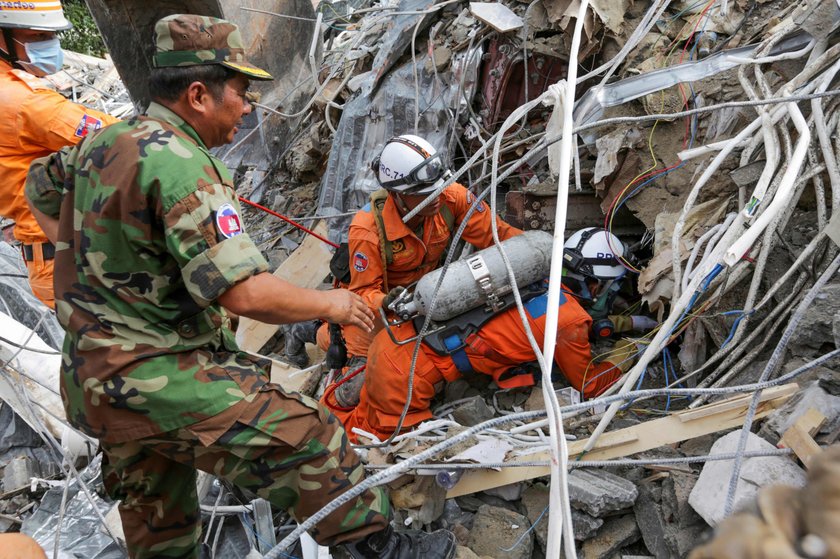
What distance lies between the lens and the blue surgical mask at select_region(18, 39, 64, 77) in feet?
11.0

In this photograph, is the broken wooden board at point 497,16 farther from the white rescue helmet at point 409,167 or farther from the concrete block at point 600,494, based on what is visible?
the concrete block at point 600,494

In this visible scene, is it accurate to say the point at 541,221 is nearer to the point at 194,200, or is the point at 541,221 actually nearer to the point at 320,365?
the point at 320,365

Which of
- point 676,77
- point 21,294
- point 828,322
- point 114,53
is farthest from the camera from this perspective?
point 114,53

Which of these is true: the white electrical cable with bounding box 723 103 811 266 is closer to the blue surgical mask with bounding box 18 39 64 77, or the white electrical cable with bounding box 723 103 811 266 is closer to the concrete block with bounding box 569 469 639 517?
the concrete block with bounding box 569 469 639 517

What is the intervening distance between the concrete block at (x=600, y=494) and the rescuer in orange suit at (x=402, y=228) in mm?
1458

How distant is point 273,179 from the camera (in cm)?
704

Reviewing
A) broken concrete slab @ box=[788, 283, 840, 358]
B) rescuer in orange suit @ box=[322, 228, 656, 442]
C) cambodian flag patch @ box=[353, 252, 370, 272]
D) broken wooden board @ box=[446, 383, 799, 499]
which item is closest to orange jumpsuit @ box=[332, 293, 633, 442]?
rescuer in orange suit @ box=[322, 228, 656, 442]

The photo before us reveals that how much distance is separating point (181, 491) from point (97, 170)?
1285 millimetres

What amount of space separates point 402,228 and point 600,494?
190cm

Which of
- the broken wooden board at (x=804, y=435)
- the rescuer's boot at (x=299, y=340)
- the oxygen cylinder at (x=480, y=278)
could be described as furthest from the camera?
the rescuer's boot at (x=299, y=340)

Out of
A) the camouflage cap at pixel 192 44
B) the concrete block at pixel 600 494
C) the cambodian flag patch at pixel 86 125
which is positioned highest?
the camouflage cap at pixel 192 44

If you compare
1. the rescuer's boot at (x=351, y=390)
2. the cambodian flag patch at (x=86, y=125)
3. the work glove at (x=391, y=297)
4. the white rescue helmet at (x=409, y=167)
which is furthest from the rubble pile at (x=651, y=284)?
the cambodian flag patch at (x=86, y=125)

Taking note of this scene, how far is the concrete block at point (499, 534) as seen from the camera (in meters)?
2.74

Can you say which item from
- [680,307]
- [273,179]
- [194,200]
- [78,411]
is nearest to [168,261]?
[194,200]
